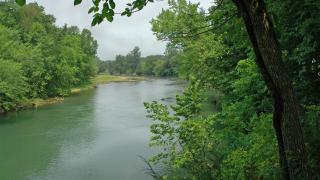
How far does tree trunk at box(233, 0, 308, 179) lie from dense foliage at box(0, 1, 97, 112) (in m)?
37.1

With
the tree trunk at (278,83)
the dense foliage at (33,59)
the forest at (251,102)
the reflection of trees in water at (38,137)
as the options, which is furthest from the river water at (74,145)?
the tree trunk at (278,83)

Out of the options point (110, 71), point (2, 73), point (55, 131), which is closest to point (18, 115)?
point (2, 73)

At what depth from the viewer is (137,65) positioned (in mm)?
168500

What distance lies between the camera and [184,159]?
34.9 ft

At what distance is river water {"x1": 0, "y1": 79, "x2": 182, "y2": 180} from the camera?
18609 millimetres

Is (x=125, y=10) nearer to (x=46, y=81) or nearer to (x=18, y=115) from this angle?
(x=18, y=115)

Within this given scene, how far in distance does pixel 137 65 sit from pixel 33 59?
392ft

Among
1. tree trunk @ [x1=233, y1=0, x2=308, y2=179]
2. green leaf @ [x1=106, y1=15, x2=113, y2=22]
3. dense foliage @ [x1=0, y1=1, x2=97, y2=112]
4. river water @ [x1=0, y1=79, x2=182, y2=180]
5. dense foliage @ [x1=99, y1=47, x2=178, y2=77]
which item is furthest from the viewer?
dense foliage @ [x1=99, y1=47, x2=178, y2=77]

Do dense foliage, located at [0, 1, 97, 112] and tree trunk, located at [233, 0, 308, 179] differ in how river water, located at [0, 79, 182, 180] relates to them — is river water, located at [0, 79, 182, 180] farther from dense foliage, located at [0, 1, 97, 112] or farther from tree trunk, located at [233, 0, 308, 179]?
tree trunk, located at [233, 0, 308, 179]

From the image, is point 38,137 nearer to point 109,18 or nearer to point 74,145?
point 74,145

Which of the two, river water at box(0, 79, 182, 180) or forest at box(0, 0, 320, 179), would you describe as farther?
river water at box(0, 79, 182, 180)

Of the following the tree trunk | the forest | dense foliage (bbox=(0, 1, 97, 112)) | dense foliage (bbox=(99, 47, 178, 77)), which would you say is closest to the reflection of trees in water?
dense foliage (bbox=(0, 1, 97, 112))

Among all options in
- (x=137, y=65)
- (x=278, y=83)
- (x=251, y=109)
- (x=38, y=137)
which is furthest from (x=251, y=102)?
(x=137, y=65)

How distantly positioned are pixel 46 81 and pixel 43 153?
31851mm
